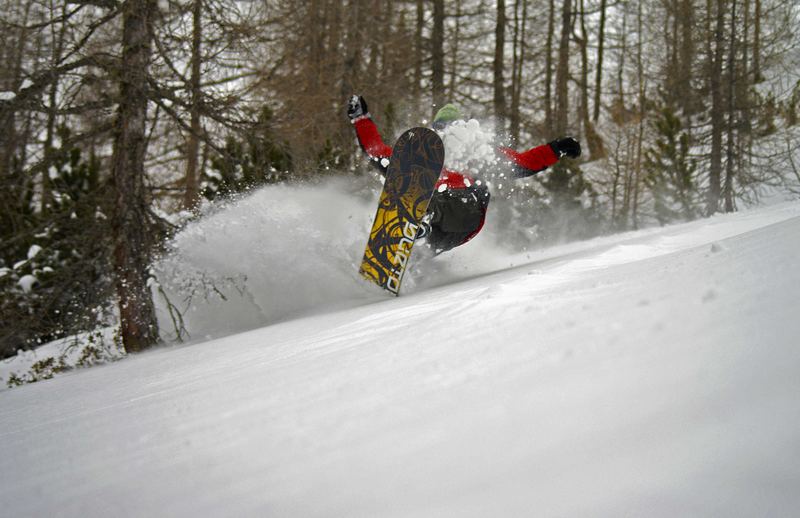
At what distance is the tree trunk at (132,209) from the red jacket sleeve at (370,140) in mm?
2258

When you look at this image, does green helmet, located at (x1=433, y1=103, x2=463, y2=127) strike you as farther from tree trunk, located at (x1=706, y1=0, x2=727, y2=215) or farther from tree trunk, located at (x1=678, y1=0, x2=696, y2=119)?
tree trunk, located at (x1=678, y1=0, x2=696, y2=119)

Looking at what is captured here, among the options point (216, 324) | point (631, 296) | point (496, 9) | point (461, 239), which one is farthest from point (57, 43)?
point (496, 9)

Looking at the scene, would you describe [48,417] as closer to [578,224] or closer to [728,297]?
[728,297]

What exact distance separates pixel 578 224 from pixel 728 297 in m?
13.1

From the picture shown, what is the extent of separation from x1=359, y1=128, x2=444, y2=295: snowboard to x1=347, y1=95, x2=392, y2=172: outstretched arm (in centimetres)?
58

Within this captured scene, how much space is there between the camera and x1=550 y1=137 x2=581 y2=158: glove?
5434 mm

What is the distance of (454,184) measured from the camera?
18.8ft

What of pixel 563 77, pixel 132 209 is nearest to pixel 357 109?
pixel 132 209

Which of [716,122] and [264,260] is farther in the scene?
[716,122]

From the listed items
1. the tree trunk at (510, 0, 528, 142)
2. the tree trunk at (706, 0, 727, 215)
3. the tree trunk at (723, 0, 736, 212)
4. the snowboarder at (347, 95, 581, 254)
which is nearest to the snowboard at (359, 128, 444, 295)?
the snowboarder at (347, 95, 581, 254)

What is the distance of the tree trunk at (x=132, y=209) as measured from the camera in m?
5.88

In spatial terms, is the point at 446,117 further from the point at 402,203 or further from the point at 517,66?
the point at 517,66

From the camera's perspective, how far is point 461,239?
587 centimetres

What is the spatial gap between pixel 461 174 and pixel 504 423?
470 centimetres
